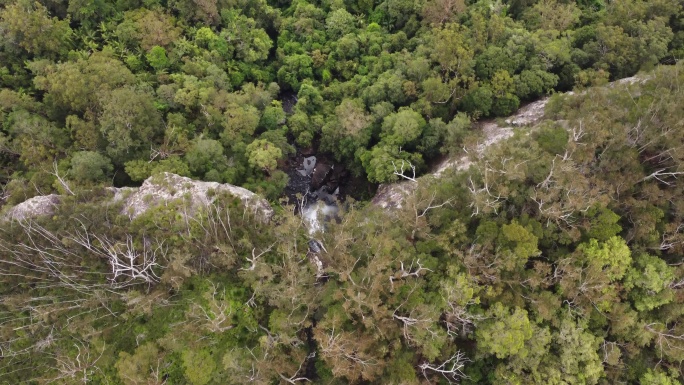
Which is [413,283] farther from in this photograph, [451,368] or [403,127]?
[403,127]

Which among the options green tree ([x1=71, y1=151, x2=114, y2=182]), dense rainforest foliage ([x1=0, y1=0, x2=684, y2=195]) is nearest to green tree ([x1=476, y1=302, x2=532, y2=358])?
dense rainforest foliage ([x1=0, y1=0, x2=684, y2=195])

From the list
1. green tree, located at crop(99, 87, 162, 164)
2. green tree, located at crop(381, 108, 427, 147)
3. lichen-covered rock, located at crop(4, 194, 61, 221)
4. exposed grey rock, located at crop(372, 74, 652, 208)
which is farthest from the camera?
green tree, located at crop(381, 108, 427, 147)

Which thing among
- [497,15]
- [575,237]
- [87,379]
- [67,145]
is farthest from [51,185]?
[497,15]

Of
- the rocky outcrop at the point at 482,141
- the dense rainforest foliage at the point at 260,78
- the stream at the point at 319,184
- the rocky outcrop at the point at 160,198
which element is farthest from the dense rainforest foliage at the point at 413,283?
the stream at the point at 319,184

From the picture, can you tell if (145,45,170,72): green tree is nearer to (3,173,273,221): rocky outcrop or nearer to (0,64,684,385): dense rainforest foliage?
(3,173,273,221): rocky outcrop

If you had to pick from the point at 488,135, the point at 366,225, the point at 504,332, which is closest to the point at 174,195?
the point at 366,225

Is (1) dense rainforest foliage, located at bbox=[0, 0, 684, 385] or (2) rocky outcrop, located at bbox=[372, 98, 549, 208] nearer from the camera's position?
(1) dense rainforest foliage, located at bbox=[0, 0, 684, 385]

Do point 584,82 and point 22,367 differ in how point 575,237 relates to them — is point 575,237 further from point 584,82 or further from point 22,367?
point 22,367
